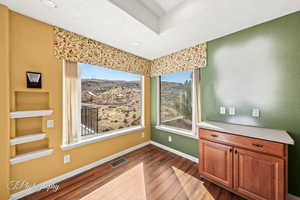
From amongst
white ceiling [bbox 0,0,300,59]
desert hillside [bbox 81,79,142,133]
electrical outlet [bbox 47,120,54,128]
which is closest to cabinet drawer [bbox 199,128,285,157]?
white ceiling [bbox 0,0,300,59]

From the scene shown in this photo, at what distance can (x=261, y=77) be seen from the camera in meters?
1.74

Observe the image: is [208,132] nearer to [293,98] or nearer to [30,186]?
[293,98]

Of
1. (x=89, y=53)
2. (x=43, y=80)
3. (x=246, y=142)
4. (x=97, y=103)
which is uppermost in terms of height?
(x=89, y=53)

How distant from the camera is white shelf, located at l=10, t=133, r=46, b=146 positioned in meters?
1.47

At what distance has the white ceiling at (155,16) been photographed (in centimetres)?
140

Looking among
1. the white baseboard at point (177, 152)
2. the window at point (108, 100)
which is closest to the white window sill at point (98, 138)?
the window at point (108, 100)

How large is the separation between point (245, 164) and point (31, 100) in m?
3.12

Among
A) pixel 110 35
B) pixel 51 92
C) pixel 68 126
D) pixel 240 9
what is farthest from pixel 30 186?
pixel 240 9

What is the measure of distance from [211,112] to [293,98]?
105 cm

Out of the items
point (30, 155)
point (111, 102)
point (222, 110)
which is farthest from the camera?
point (111, 102)

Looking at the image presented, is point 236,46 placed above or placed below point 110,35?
below

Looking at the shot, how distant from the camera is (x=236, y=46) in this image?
6.44 feet

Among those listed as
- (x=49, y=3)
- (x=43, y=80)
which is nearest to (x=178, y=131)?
(x=43, y=80)

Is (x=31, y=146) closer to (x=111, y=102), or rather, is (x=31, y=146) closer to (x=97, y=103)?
(x=97, y=103)
